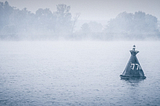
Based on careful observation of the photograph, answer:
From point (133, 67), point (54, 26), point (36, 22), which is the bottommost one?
point (133, 67)

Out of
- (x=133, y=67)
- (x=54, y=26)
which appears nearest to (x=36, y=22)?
(x=54, y=26)

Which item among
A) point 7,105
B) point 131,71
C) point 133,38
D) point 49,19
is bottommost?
point 7,105

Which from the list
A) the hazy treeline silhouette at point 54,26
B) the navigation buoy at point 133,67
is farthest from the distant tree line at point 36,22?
the navigation buoy at point 133,67

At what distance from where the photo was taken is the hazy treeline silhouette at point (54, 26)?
89500 millimetres

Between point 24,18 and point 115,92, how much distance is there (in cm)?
8406

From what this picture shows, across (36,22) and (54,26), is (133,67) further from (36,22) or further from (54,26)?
(36,22)

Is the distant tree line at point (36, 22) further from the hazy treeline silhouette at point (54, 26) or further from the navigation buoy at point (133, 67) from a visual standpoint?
the navigation buoy at point (133, 67)

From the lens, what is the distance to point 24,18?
90688 millimetres

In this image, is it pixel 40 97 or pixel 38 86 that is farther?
pixel 38 86

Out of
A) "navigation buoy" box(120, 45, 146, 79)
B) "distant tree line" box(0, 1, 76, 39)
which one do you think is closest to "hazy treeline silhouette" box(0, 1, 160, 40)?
"distant tree line" box(0, 1, 76, 39)

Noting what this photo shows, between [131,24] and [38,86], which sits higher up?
[131,24]

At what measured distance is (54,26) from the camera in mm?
90312

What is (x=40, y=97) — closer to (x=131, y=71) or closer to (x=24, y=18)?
(x=131, y=71)

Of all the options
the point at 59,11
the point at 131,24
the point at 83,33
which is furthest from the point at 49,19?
the point at 131,24
